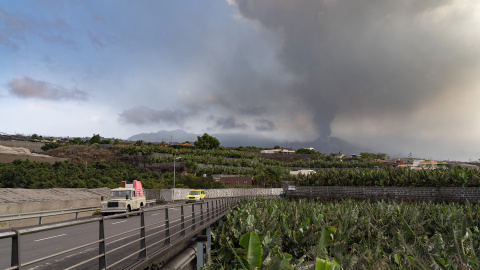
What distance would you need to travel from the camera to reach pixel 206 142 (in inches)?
5901

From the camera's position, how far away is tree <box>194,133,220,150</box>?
149m

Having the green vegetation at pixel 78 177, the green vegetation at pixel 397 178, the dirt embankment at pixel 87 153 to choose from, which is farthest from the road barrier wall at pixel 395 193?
the dirt embankment at pixel 87 153

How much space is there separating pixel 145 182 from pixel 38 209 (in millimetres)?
47944

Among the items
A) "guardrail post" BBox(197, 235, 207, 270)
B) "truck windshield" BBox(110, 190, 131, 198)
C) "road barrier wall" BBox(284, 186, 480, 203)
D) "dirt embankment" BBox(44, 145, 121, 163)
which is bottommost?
"road barrier wall" BBox(284, 186, 480, 203)

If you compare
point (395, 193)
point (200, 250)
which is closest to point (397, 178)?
point (395, 193)

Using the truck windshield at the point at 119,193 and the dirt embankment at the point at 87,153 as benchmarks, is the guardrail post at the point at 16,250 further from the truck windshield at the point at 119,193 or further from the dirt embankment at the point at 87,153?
the dirt embankment at the point at 87,153

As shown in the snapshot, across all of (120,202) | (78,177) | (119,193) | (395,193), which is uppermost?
(119,193)

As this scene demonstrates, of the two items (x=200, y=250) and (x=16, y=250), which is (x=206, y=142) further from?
(x=16, y=250)

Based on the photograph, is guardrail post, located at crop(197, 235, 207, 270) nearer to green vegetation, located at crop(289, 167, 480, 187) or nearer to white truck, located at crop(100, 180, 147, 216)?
white truck, located at crop(100, 180, 147, 216)

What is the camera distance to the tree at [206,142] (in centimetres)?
14875

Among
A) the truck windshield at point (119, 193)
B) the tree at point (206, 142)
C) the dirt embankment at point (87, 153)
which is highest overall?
the tree at point (206, 142)

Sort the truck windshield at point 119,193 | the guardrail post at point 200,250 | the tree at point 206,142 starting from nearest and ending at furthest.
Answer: the guardrail post at point 200,250 → the truck windshield at point 119,193 → the tree at point 206,142

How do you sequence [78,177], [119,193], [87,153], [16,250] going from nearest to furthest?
[16,250] < [119,193] < [78,177] < [87,153]

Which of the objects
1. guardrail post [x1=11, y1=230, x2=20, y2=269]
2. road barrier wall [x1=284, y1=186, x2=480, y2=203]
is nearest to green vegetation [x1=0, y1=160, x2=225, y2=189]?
road barrier wall [x1=284, y1=186, x2=480, y2=203]
